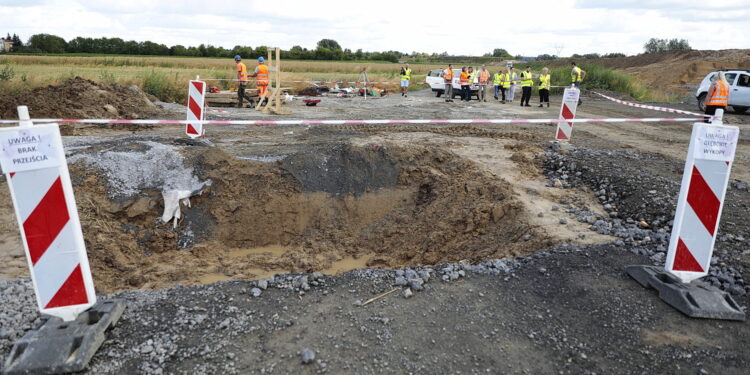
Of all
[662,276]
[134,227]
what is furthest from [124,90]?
[662,276]

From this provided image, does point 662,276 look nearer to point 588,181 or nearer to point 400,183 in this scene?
point 588,181

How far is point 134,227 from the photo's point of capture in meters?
6.96

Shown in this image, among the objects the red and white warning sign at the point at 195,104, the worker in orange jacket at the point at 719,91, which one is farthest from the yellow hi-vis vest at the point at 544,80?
the red and white warning sign at the point at 195,104

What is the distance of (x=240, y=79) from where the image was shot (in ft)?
53.0

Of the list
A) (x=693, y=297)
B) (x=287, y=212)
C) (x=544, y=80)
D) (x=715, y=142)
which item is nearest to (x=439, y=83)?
(x=544, y=80)

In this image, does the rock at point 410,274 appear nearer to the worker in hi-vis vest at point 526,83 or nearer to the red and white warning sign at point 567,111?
the red and white warning sign at point 567,111

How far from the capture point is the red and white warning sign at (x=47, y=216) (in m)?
3.11

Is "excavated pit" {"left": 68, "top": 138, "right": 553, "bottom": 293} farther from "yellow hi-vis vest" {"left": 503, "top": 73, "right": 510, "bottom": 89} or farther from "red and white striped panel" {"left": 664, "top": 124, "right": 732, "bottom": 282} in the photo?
"yellow hi-vis vest" {"left": 503, "top": 73, "right": 510, "bottom": 89}

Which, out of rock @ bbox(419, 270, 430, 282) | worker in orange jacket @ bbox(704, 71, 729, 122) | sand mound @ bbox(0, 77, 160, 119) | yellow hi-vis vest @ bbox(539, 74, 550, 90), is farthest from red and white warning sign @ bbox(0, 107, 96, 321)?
yellow hi-vis vest @ bbox(539, 74, 550, 90)

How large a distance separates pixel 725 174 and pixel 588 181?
3.64 meters

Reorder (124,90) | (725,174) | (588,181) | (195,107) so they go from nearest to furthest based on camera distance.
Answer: (725,174), (588,181), (195,107), (124,90)

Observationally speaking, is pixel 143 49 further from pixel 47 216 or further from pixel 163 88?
pixel 47 216

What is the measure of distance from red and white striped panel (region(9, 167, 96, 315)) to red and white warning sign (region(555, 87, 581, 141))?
9.29m

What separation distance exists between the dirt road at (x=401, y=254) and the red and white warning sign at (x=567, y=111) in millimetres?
603
